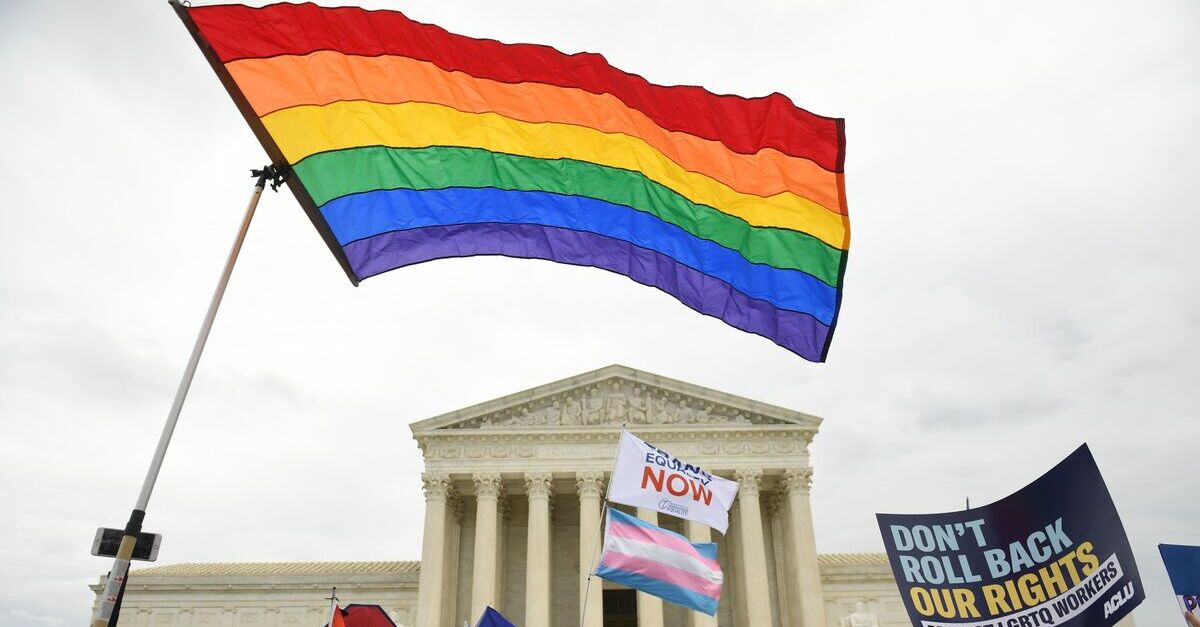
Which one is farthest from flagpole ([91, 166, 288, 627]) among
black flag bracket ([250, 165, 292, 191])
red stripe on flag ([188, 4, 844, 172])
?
red stripe on flag ([188, 4, 844, 172])

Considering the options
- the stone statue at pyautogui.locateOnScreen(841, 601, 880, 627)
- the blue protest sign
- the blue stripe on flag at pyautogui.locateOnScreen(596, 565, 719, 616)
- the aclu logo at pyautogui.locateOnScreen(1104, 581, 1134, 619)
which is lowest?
the aclu logo at pyautogui.locateOnScreen(1104, 581, 1134, 619)

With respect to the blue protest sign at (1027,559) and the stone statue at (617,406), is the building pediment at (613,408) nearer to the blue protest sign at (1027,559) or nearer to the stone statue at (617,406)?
the stone statue at (617,406)

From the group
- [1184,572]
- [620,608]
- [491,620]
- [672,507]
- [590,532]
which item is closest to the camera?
[1184,572]

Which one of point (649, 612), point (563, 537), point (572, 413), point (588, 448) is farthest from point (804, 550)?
point (563, 537)

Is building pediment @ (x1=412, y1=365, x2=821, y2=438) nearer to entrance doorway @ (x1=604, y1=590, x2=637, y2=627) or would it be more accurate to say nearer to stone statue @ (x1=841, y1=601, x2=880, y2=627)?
stone statue @ (x1=841, y1=601, x2=880, y2=627)

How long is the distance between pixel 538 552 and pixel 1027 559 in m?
29.5

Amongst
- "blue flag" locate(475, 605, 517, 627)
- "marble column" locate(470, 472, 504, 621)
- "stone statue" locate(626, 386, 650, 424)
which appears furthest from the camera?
"stone statue" locate(626, 386, 650, 424)

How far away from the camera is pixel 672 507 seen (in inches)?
589

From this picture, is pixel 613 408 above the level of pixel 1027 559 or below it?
above

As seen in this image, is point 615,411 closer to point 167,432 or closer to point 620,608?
point 620,608

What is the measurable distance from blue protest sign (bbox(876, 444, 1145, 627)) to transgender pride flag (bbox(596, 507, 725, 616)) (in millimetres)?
5379

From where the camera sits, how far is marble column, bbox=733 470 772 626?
35.4 meters

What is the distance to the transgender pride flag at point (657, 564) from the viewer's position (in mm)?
14297

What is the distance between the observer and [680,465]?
15.4 meters
